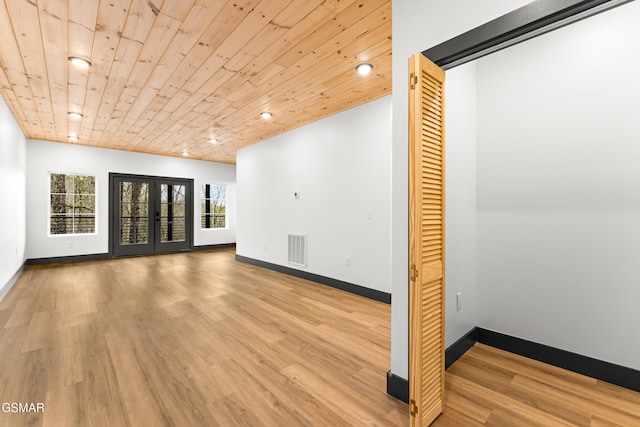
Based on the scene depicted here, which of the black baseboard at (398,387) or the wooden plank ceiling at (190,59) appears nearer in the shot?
the black baseboard at (398,387)

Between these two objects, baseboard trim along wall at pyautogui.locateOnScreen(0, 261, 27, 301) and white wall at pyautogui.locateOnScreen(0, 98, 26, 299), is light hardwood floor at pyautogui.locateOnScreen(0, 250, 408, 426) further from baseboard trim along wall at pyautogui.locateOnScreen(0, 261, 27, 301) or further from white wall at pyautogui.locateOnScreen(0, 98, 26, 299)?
white wall at pyautogui.locateOnScreen(0, 98, 26, 299)

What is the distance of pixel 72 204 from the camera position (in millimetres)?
6750

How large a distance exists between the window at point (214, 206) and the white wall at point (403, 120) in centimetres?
781

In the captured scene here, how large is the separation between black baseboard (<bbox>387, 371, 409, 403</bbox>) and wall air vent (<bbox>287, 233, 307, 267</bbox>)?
320 cm

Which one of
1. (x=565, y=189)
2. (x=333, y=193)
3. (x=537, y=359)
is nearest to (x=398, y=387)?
(x=537, y=359)

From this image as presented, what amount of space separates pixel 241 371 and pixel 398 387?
116 centimetres

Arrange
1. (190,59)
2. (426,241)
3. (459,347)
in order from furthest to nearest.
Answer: (190,59), (459,347), (426,241)

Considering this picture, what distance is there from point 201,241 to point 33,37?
6.59 m

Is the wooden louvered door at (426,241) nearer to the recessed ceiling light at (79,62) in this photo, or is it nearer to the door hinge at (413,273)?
the door hinge at (413,273)

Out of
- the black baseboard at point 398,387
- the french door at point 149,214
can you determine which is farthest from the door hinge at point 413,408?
the french door at point 149,214

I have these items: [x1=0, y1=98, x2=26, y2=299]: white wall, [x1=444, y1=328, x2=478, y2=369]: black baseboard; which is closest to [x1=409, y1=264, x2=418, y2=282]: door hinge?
[x1=444, y1=328, x2=478, y2=369]: black baseboard

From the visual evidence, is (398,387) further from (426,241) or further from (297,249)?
(297,249)

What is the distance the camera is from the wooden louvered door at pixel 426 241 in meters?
1.54

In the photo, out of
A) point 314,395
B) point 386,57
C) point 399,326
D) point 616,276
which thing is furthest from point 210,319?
point 616,276
